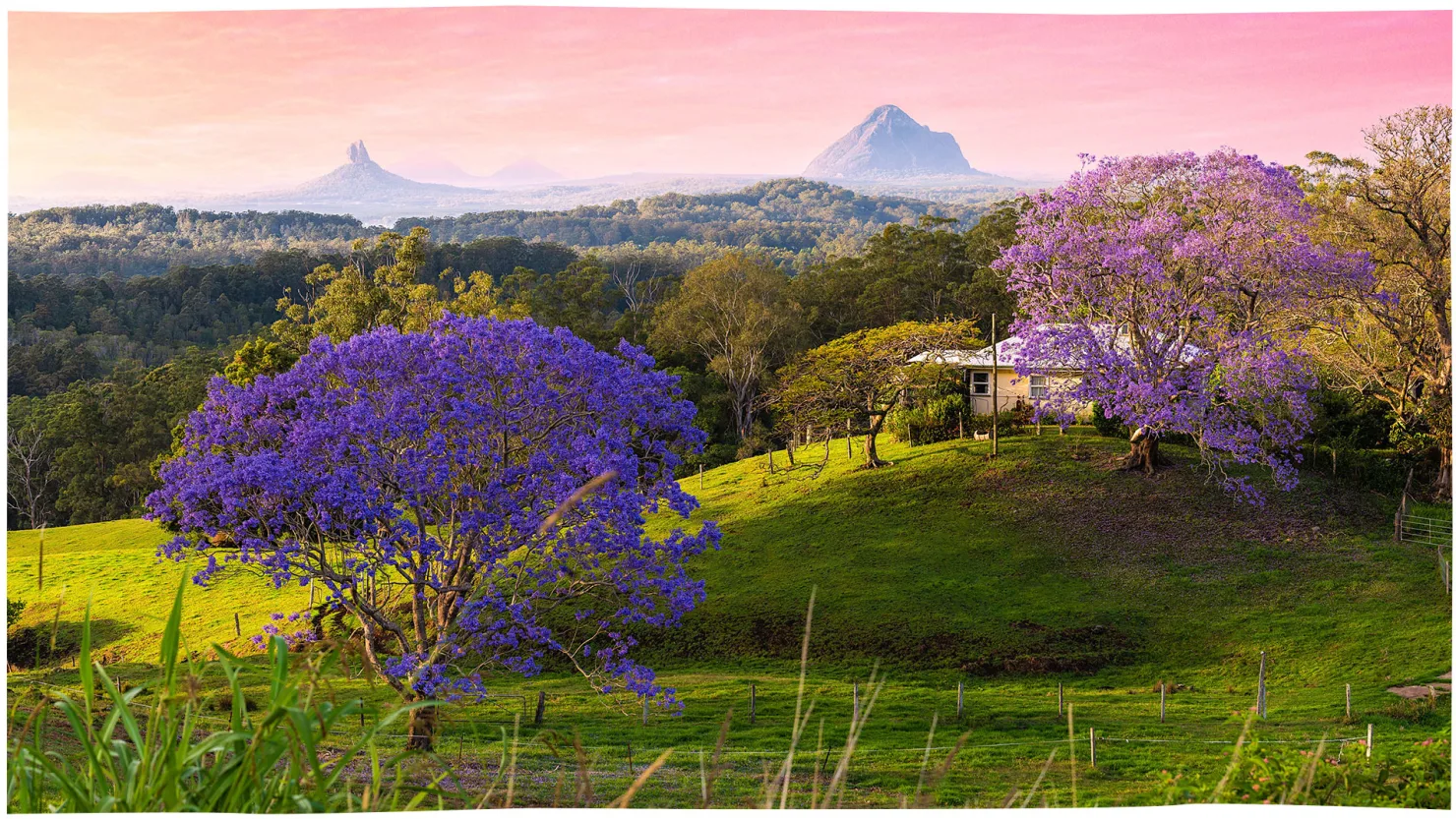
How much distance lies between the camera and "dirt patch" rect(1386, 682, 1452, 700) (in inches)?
389

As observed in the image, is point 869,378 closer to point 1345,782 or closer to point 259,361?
point 259,361

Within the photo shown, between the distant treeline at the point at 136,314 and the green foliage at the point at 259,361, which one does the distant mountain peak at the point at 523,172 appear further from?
the distant treeline at the point at 136,314

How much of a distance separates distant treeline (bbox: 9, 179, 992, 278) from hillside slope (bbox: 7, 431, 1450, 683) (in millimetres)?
10990

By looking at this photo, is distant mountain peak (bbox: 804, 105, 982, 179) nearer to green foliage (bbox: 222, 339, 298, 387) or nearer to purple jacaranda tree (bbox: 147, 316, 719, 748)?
green foliage (bbox: 222, 339, 298, 387)

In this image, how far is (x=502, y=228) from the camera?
43812mm

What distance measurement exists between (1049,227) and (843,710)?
26.8 feet

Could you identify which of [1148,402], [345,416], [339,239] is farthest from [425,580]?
[339,239]

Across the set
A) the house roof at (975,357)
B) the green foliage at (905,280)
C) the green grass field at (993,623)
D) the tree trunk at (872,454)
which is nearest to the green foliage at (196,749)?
the green grass field at (993,623)

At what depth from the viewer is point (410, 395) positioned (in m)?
7.91

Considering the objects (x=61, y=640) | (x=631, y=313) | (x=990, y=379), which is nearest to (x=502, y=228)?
(x=631, y=313)

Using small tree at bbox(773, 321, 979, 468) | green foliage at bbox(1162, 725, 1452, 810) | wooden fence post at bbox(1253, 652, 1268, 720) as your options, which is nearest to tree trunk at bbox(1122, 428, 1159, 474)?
small tree at bbox(773, 321, 979, 468)

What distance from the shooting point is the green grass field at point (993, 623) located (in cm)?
841

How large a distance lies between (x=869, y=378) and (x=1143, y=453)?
4315 millimetres

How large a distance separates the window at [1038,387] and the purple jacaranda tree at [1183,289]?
11.2ft
